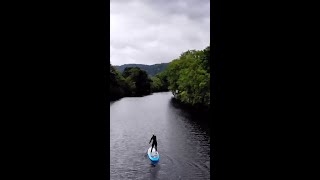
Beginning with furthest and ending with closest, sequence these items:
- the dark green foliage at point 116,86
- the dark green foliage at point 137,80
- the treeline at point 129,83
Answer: the dark green foliage at point 137,80
the treeline at point 129,83
the dark green foliage at point 116,86

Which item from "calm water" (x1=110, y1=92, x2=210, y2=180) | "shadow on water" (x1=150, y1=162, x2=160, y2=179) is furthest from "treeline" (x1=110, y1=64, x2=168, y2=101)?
"shadow on water" (x1=150, y1=162, x2=160, y2=179)

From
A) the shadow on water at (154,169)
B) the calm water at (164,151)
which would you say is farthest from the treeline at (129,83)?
the shadow on water at (154,169)

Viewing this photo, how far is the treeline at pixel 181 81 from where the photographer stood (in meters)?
46.8

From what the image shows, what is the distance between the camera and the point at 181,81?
210 feet

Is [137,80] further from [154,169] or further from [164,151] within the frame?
[154,169]

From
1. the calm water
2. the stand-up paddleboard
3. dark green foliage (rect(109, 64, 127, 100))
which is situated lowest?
the calm water

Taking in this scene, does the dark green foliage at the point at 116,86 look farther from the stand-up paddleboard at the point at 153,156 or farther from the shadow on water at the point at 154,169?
the shadow on water at the point at 154,169

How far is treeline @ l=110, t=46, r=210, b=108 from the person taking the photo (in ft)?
153

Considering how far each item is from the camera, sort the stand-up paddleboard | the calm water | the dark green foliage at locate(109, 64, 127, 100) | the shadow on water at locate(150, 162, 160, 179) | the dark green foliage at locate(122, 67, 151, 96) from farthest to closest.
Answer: the dark green foliage at locate(122, 67, 151, 96) < the dark green foliage at locate(109, 64, 127, 100) < the stand-up paddleboard < the calm water < the shadow on water at locate(150, 162, 160, 179)

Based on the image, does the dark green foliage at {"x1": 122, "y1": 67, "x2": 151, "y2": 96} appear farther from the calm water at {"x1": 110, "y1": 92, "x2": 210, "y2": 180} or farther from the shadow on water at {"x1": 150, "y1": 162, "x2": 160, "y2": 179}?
the shadow on water at {"x1": 150, "y1": 162, "x2": 160, "y2": 179}

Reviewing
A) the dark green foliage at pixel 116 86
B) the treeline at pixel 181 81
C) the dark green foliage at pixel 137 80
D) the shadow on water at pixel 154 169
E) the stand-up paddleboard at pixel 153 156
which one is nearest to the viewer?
the shadow on water at pixel 154 169
